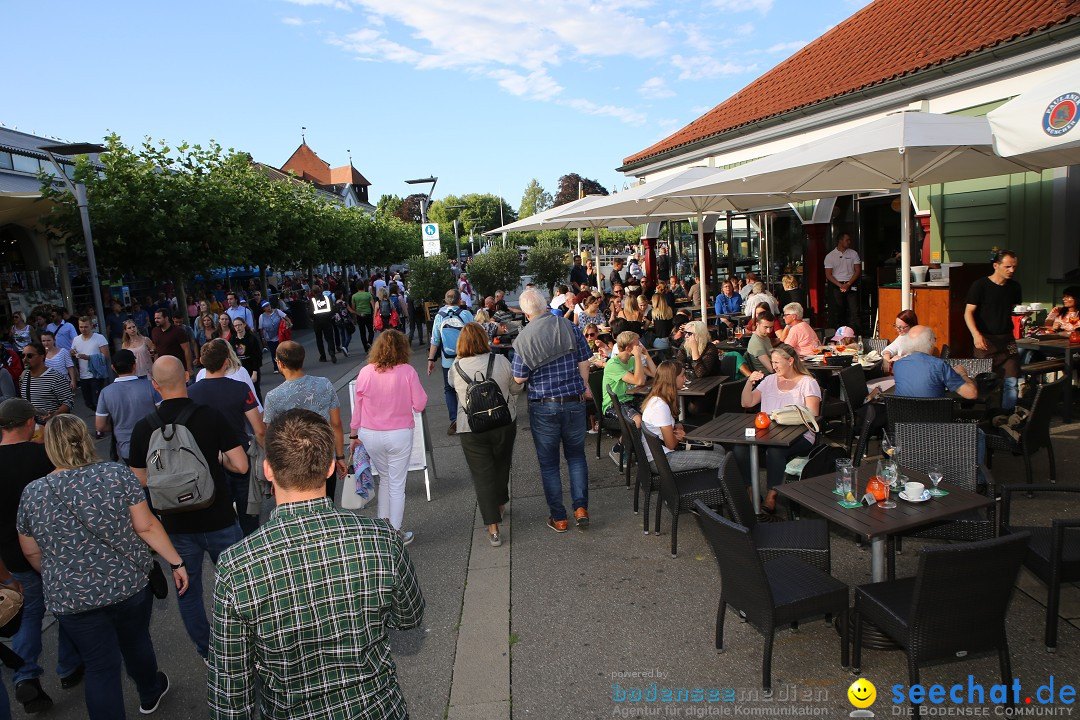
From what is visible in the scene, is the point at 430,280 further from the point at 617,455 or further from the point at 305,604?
the point at 305,604

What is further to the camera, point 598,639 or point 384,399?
point 384,399

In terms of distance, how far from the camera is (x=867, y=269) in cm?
1416

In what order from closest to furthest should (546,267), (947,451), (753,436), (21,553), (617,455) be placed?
(21,553), (947,451), (753,436), (617,455), (546,267)

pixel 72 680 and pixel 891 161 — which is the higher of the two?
pixel 891 161

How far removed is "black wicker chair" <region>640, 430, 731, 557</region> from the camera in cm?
516

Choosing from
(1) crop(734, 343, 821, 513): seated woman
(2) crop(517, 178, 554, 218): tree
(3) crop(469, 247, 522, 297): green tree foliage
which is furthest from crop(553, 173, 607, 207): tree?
(1) crop(734, 343, 821, 513): seated woman

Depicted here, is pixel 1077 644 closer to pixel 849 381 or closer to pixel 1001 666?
pixel 1001 666

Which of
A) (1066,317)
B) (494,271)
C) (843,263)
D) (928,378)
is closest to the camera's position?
(928,378)

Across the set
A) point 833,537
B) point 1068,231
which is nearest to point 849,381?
point 833,537

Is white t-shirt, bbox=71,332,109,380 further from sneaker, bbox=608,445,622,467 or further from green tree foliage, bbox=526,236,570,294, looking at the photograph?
green tree foliage, bbox=526,236,570,294

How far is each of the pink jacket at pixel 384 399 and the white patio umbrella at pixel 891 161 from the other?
12.5ft

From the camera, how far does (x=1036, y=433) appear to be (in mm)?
5621

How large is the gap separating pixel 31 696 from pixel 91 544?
1.37m

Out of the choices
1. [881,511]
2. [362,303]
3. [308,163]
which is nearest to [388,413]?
[881,511]
